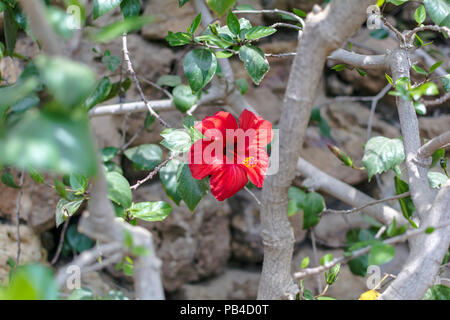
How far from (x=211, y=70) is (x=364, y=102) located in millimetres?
1000

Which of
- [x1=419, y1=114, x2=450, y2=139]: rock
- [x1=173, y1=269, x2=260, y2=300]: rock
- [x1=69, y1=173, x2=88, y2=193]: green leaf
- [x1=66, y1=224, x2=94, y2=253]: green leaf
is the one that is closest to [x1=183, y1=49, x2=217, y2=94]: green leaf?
[x1=69, y1=173, x2=88, y2=193]: green leaf

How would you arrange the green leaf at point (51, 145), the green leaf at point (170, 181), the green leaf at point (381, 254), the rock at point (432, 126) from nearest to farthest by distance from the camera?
the green leaf at point (51, 145)
the green leaf at point (381, 254)
the green leaf at point (170, 181)
the rock at point (432, 126)

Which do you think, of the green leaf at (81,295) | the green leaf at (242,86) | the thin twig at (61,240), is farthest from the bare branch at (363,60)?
the thin twig at (61,240)

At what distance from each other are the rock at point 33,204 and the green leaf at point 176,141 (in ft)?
2.11

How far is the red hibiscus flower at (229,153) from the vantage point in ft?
2.68

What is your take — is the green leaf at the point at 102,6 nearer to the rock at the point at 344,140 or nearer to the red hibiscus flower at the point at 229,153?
the red hibiscus flower at the point at 229,153

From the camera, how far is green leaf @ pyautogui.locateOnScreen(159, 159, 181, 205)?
102 cm

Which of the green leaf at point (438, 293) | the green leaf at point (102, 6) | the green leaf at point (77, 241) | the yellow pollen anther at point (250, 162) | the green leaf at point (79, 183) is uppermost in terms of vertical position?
the green leaf at point (102, 6)

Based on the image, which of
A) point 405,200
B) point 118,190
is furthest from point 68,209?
Result: point 405,200

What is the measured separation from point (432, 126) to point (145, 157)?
1072 mm

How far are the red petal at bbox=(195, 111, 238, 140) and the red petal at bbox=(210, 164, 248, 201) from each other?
7 centimetres

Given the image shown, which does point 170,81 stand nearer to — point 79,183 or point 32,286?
point 79,183

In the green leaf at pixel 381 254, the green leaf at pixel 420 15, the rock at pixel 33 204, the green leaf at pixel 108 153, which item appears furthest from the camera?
the rock at pixel 33 204

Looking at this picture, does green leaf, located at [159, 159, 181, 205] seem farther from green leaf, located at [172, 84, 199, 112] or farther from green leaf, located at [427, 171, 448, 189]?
green leaf, located at [427, 171, 448, 189]
